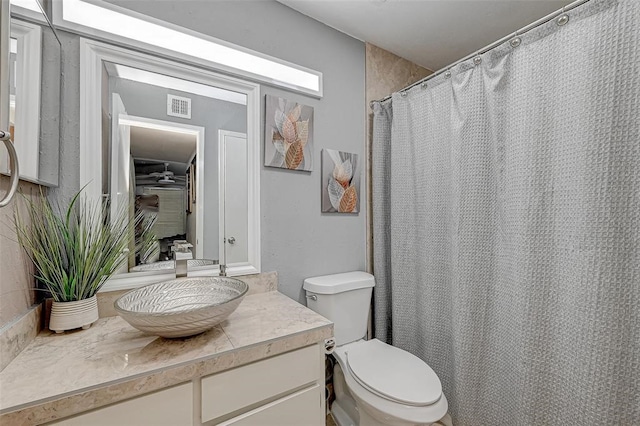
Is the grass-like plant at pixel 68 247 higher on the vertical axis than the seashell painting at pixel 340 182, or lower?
lower

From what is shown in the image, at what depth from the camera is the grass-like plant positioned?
2.96ft

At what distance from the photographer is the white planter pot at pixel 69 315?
910mm

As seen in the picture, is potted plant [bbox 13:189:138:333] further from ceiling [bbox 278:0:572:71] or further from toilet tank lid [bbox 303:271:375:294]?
ceiling [bbox 278:0:572:71]

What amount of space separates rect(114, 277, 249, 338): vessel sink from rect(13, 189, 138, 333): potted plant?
144 mm

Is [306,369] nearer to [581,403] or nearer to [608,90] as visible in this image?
[581,403]

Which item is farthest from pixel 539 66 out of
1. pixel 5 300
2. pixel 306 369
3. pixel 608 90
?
pixel 5 300

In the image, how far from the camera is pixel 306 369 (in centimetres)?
98

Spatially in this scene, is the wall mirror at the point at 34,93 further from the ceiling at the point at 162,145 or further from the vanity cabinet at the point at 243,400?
the vanity cabinet at the point at 243,400

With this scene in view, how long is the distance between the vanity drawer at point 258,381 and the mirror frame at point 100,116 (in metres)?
0.57

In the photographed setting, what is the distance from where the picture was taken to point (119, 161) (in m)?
1.18

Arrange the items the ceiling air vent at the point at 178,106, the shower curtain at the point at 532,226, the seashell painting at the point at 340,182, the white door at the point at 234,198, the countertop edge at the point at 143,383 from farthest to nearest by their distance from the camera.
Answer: the seashell painting at the point at 340,182
the white door at the point at 234,198
the ceiling air vent at the point at 178,106
the shower curtain at the point at 532,226
the countertop edge at the point at 143,383

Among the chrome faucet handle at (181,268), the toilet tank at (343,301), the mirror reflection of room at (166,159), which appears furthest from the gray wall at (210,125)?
the toilet tank at (343,301)

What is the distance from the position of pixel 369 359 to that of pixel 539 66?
5.07ft

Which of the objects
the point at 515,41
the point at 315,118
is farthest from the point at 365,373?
the point at 515,41
